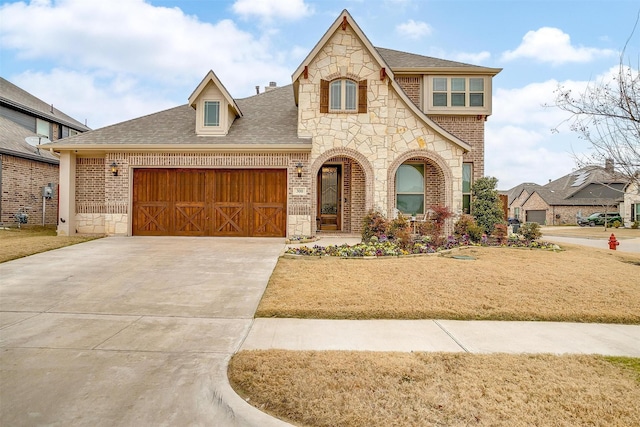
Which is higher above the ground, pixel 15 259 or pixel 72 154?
pixel 72 154

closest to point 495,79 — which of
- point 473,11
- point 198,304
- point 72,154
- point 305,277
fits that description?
point 473,11

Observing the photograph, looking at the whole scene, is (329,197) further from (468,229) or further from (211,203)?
(468,229)

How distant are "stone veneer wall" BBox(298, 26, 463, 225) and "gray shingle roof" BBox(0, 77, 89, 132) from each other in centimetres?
1732

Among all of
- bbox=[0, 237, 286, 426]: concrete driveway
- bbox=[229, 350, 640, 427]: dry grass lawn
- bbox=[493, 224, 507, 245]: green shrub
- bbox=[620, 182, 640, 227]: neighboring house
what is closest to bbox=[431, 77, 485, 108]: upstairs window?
bbox=[493, 224, 507, 245]: green shrub

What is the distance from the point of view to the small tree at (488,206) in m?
12.5

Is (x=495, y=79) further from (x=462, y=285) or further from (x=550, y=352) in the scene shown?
(x=550, y=352)

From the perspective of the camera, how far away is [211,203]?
12.5m

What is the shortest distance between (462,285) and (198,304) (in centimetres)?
463

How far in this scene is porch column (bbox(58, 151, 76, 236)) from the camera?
486 inches

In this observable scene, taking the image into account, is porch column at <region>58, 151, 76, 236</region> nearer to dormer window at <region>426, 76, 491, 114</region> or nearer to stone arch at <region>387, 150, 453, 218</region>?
stone arch at <region>387, 150, 453, 218</region>

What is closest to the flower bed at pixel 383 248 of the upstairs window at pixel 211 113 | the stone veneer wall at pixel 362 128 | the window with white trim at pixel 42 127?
the stone veneer wall at pixel 362 128

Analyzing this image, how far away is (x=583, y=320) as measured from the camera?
15.6 feet

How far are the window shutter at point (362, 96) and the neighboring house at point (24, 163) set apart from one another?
14.3 metres

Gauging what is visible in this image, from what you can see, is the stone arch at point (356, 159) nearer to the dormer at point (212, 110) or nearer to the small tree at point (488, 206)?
the dormer at point (212, 110)
